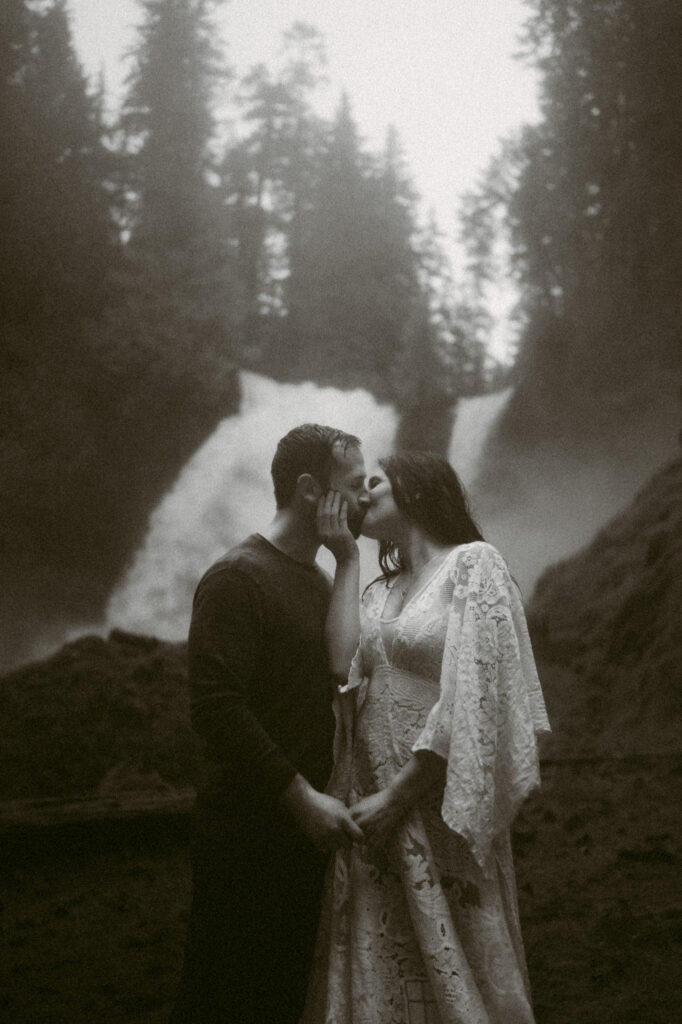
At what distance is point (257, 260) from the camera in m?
10.3

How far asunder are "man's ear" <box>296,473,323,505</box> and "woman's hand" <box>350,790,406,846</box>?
67 centimetres

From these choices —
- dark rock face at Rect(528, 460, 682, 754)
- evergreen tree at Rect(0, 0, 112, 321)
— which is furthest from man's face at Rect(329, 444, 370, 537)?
evergreen tree at Rect(0, 0, 112, 321)

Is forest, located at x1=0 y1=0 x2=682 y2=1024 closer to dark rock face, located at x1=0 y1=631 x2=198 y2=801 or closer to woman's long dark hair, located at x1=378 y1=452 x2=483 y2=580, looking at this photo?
dark rock face, located at x1=0 y1=631 x2=198 y2=801

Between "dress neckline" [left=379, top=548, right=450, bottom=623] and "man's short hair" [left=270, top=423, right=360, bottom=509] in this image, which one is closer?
"dress neckline" [left=379, top=548, right=450, bottom=623]

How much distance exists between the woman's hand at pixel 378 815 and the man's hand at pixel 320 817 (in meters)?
0.02

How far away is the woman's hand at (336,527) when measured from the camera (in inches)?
78.6

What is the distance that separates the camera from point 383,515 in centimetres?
206

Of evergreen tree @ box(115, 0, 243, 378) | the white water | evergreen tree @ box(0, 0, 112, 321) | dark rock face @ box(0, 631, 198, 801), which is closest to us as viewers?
dark rock face @ box(0, 631, 198, 801)

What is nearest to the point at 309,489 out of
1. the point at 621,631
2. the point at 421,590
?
the point at 421,590

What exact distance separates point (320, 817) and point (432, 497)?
2.37 feet

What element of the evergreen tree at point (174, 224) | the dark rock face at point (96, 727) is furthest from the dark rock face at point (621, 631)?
the evergreen tree at point (174, 224)

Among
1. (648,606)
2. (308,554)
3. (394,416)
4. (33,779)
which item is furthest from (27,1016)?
(394,416)

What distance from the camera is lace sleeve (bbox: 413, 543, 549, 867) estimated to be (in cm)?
171

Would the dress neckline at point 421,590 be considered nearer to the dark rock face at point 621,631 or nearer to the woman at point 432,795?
the woman at point 432,795
